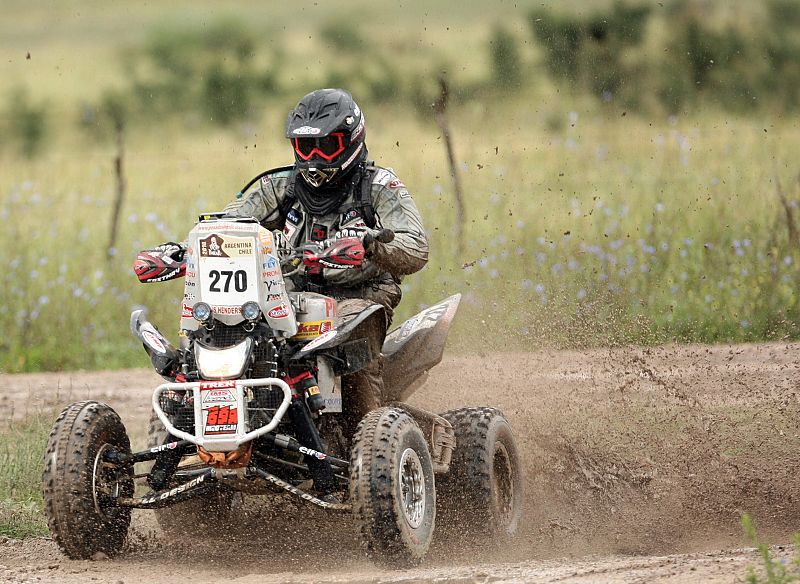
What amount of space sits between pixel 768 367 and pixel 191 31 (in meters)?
14.9

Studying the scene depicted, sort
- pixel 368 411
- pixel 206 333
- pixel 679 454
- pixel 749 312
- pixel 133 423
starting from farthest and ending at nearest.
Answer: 1. pixel 749 312
2. pixel 133 423
3. pixel 679 454
4. pixel 368 411
5. pixel 206 333

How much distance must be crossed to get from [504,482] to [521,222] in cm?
647

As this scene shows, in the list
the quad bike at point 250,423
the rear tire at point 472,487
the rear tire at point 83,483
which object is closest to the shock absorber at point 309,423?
the quad bike at point 250,423

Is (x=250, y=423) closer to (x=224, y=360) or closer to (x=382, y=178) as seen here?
(x=224, y=360)

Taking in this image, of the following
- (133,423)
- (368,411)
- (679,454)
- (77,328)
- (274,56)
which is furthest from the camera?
(274,56)

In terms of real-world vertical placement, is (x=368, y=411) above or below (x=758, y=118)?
below

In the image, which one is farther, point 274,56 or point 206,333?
point 274,56

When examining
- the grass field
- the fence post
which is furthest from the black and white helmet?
the fence post

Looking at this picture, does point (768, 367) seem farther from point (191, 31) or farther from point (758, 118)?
point (191, 31)

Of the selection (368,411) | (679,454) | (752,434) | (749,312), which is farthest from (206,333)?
(749,312)

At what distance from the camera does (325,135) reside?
7121 mm

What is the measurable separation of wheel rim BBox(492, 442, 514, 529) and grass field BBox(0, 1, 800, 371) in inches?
124

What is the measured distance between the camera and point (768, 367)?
1104 cm

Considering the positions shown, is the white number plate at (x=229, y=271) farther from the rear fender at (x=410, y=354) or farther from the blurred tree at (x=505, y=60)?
the blurred tree at (x=505, y=60)
